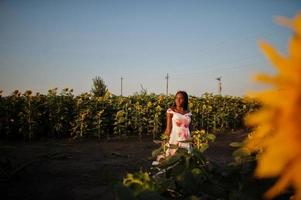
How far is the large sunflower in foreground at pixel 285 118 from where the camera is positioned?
1.48 feet

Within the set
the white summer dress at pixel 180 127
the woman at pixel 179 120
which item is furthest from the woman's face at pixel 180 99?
the white summer dress at pixel 180 127

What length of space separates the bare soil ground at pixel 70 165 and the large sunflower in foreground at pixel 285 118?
3.62 feet

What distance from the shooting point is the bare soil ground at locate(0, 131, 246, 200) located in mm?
5195

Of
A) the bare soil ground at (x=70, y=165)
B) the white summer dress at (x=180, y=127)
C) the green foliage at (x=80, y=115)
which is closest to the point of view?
the bare soil ground at (x=70, y=165)

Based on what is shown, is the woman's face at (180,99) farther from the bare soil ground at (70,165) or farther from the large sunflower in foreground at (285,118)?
the large sunflower in foreground at (285,118)

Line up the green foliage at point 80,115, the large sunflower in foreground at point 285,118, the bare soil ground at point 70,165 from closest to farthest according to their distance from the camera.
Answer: the large sunflower in foreground at point 285,118, the bare soil ground at point 70,165, the green foliage at point 80,115

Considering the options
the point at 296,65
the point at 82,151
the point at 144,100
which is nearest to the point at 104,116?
the point at 144,100

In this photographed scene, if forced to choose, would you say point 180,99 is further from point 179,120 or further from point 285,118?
point 285,118

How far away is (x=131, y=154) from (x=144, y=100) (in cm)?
533

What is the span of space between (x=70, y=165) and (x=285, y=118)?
7444mm

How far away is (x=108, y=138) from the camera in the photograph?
12539 mm

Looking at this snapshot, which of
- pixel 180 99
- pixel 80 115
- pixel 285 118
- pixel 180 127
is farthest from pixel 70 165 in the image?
pixel 285 118

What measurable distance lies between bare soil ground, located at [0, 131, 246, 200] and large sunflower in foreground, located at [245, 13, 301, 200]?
1.10 meters

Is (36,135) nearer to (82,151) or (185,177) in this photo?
(82,151)
